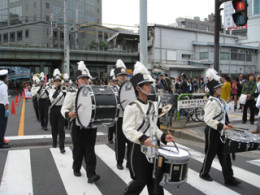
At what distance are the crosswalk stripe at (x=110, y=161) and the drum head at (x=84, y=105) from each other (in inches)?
55.3

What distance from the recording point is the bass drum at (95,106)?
15.5 ft

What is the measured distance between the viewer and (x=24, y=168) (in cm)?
580

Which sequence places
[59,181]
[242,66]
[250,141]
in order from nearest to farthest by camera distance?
[250,141], [59,181], [242,66]

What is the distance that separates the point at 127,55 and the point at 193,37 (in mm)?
12736

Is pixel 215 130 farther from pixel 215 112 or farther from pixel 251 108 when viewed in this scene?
pixel 251 108

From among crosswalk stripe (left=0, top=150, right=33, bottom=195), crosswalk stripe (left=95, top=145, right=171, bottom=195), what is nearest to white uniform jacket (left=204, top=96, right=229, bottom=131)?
crosswalk stripe (left=95, top=145, right=171, bottom=195)

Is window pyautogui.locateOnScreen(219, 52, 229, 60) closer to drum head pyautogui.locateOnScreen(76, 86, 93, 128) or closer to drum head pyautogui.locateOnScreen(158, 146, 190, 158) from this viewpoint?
drum head pyautogui.locateOnScreen(76, 86, 93, 128)

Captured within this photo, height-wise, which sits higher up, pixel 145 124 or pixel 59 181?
pixel 145 124

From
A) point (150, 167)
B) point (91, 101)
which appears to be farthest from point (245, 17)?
point (150, 167)

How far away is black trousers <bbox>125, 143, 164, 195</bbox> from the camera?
11.1 ft

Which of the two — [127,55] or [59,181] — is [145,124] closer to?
[59,181]

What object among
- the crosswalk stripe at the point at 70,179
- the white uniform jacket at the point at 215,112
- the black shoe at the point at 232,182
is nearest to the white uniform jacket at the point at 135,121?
the white uniform jacket at the point at 215,112

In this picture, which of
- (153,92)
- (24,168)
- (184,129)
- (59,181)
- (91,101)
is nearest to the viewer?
(91,101)

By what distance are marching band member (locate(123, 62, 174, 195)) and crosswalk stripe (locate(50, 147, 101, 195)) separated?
4.67 feet
